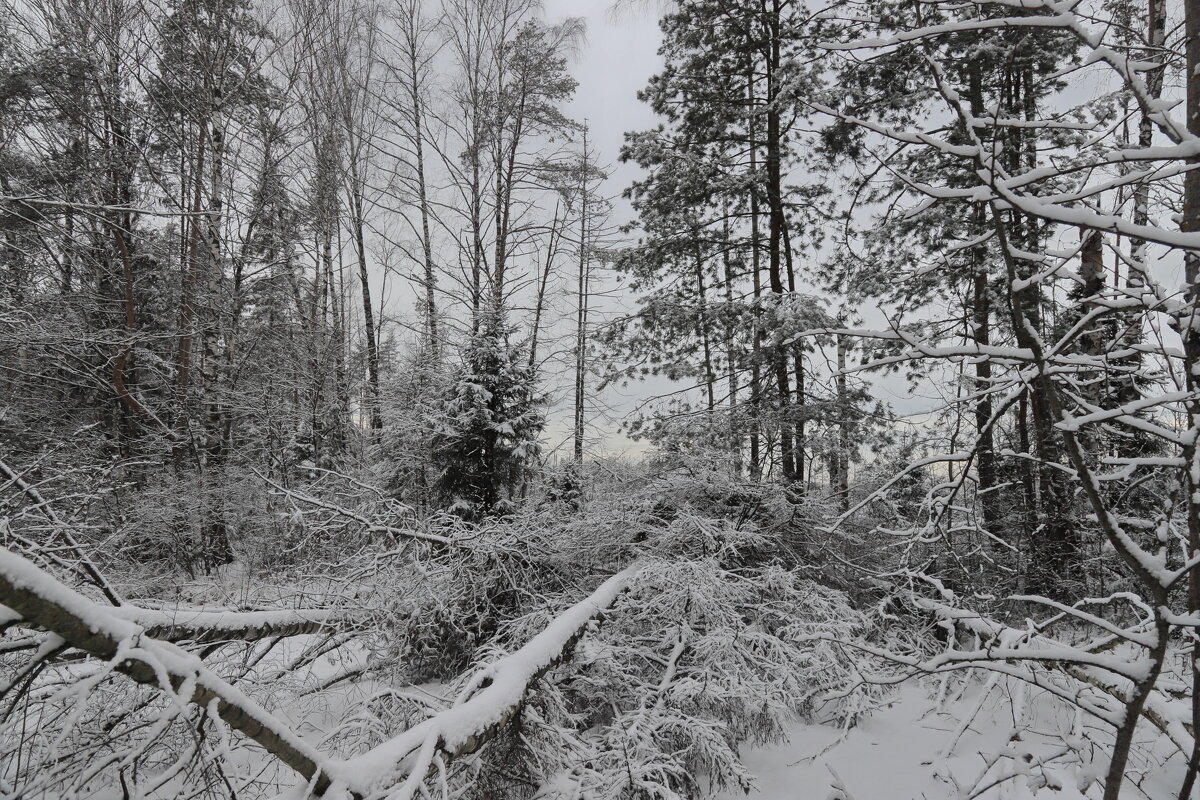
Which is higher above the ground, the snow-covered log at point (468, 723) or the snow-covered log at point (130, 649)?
the snow-covered log at point (130, 649)

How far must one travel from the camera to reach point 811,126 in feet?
26.5

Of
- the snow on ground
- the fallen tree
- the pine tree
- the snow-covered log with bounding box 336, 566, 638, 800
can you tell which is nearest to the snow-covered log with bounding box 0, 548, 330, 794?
the fallen tree

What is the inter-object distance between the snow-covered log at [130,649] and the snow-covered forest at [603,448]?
12 millimetres

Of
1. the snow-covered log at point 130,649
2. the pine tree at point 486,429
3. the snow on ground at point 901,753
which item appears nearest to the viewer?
the snow-covered log at point 130,649

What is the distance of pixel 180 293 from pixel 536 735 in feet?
33.8

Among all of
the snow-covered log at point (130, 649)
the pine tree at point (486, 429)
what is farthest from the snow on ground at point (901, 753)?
the pine tree at point (486, 429)

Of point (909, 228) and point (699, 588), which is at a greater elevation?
point (909, 228)

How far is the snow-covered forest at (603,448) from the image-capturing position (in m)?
1.76

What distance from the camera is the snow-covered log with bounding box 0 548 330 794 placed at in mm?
1345

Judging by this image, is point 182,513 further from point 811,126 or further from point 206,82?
point 811,126

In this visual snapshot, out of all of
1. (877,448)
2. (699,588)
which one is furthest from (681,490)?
(877,448)

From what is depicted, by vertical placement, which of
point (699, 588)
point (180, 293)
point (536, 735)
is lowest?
point (536, 735)

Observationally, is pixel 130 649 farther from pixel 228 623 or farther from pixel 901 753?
pixel 901 753

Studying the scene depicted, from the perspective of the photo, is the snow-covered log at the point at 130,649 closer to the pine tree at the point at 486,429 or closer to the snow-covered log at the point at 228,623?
the snow-covered log at the point at 228,623
